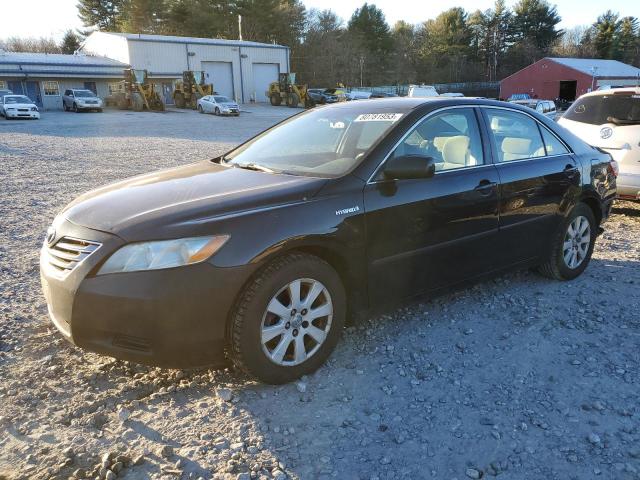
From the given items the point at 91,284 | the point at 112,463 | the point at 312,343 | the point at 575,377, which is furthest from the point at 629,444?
the point at 91,284

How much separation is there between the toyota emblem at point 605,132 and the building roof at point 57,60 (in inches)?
1715

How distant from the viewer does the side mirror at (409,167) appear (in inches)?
136

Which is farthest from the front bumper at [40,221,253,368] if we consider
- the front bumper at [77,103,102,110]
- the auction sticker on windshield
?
the front bumper at [77,103,102,110]

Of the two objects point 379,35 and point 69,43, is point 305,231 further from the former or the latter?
point 379,35

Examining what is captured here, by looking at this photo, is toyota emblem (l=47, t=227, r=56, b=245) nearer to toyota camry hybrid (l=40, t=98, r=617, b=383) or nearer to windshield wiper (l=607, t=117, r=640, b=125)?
toyota camry hybrid (l=40, t=98, r=617, b=383)

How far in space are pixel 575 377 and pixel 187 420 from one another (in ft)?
7.76

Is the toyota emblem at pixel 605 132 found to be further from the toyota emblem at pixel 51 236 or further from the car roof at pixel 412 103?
the toyota emblem at pixel 51 236

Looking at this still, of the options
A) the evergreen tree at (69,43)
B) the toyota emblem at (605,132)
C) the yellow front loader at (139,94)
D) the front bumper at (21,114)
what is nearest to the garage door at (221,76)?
the yellow front loader at (139,94)

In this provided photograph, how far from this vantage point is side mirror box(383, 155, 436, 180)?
3.47 meters

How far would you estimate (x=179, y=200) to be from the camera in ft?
10.5

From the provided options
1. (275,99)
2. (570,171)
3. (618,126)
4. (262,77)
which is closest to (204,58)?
(262,77)

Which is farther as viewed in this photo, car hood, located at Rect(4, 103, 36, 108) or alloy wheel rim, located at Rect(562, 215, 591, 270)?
car hood, located at Rect(4, 103, 36, 108)

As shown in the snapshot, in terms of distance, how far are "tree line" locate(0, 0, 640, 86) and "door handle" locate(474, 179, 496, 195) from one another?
65329mm

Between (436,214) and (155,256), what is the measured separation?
1.94 metres
